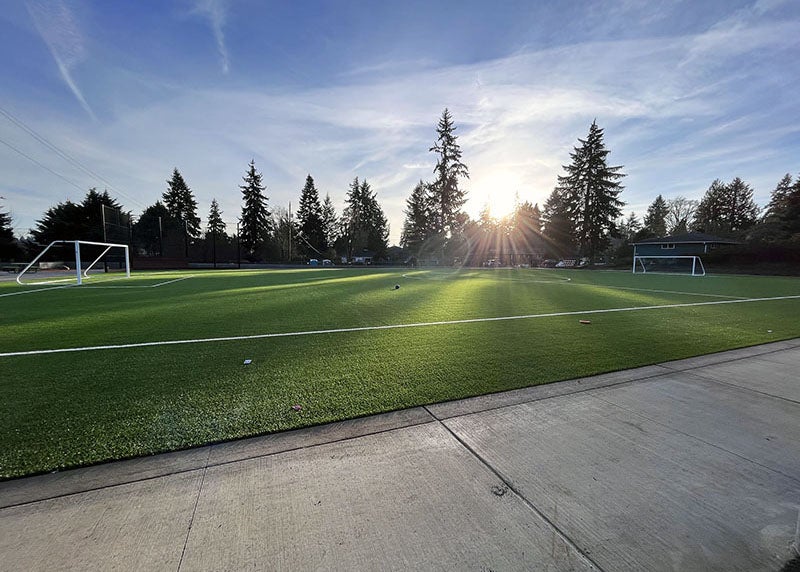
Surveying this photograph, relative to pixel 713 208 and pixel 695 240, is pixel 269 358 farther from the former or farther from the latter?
pixel 713 208

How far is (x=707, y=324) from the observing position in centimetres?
599

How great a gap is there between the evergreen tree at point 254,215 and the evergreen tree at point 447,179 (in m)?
27.0

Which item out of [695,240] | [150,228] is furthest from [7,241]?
[695,240]

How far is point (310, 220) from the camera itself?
5656 centimetres

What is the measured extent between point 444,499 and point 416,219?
5598 cm

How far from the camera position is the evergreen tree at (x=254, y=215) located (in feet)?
166

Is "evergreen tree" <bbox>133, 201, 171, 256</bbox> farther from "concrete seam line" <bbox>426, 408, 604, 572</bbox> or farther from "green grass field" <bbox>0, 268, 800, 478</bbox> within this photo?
"concrete seam line" <bbox>426, 408, 604, 572</bbox>

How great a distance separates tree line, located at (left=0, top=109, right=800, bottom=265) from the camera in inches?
1389

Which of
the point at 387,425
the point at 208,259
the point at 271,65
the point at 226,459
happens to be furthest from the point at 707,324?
the point at 208,259

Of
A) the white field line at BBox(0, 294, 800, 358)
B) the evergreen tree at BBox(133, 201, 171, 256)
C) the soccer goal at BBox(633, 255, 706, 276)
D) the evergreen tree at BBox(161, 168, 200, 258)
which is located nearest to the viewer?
the white field line at BBox(0, 294, 800, 358)

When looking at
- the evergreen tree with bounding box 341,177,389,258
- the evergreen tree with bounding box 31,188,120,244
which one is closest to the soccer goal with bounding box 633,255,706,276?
the evergreen tree with bounding box 341,177,389,258

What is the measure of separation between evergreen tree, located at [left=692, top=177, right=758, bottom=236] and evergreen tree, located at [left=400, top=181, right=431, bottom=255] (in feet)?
134

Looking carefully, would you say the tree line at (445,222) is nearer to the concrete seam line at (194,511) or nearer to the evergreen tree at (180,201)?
the evergreen tree at (180,201)

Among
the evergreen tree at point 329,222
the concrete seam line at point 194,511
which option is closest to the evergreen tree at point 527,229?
the evergreen tree at point 329,222
